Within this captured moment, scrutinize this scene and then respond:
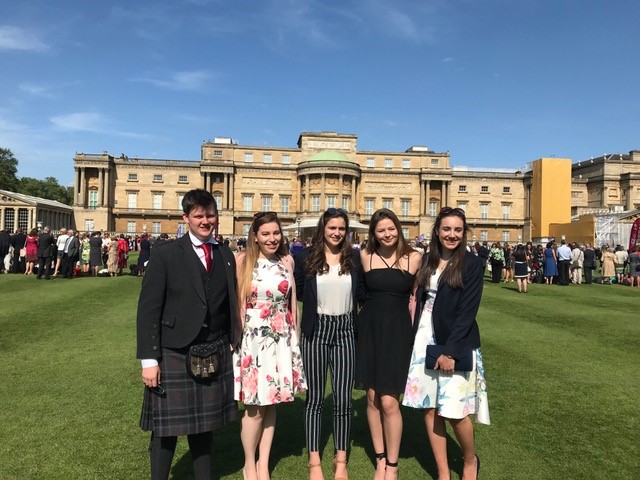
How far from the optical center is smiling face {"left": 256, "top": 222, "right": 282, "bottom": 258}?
3574 mm

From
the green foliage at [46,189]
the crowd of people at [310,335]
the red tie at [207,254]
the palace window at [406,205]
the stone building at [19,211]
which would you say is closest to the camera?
the crowd of people at [310,335]

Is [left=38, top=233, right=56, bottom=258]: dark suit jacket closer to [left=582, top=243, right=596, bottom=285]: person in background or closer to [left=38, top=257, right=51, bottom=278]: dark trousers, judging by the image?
[left=38, top=257, right=51, bottom=278]: dark trousers

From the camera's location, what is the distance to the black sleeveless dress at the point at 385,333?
3619 mm

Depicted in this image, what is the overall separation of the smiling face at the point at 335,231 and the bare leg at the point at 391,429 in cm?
132

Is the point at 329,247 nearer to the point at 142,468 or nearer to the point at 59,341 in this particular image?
the point at 142,468

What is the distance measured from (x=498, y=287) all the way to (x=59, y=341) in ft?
53.4

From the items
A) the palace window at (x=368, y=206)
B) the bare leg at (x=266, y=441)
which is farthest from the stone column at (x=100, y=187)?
the bare leg at (x=266, y=441)

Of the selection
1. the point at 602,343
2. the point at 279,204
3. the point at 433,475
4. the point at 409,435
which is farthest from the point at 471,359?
the point at 279,204

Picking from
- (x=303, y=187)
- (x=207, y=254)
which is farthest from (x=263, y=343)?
(x=303, y=187)

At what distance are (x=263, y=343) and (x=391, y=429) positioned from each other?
4.15 ft

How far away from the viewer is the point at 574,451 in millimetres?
4172

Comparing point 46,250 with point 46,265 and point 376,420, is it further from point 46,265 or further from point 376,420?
point 376,420

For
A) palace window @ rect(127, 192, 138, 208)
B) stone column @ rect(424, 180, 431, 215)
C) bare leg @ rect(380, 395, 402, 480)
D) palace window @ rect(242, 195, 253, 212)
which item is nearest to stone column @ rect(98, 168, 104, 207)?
palace window @ rect(127, 192, 138, 208)

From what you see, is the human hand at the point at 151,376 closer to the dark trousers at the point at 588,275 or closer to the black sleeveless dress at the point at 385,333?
the black sleeveless dress at the point at 385,333
